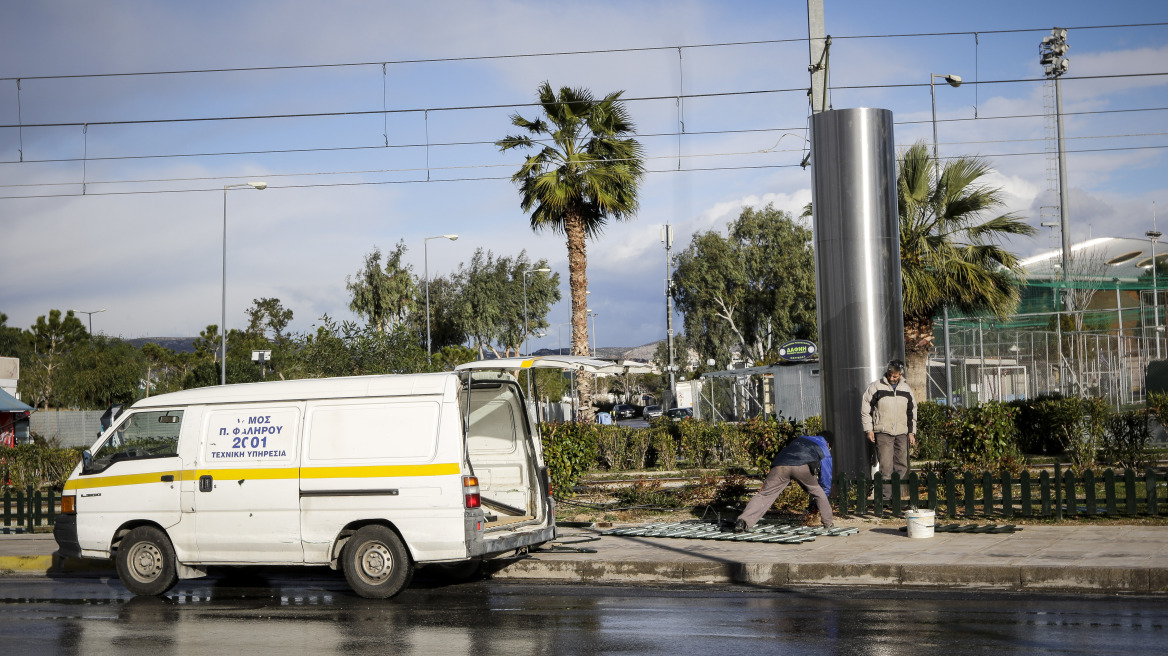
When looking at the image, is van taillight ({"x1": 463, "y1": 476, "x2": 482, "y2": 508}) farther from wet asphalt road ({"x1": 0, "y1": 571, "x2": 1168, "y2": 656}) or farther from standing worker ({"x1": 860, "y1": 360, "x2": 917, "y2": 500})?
standing worker ({"x1": 860, "y1": 360, "x2": 917, "y2": 500})

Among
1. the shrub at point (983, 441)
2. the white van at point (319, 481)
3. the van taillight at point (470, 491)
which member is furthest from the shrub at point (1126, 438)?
the van taillight at point (470, 491)

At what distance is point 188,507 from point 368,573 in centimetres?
197

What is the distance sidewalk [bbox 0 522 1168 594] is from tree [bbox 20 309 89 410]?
53.6m

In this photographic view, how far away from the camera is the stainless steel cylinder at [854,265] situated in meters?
14.5

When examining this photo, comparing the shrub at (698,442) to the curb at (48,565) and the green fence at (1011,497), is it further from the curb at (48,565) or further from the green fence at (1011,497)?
the curb at (48,565)

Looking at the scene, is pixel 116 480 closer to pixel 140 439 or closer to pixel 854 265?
pixel 140 439

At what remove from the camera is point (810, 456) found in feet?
39.1

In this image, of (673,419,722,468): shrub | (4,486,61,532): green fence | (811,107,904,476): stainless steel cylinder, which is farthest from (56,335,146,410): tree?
(811,107,904,476): stainless steel cylinder

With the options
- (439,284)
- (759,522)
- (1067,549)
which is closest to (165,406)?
(759,522)

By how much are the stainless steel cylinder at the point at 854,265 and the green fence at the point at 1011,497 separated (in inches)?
48.7

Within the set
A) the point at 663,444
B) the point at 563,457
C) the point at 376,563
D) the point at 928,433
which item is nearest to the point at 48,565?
the point at 376,563

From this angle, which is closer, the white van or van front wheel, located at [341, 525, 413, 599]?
the white van

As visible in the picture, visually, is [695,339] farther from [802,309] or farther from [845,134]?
[845,134]

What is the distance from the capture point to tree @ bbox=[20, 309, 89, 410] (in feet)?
196
